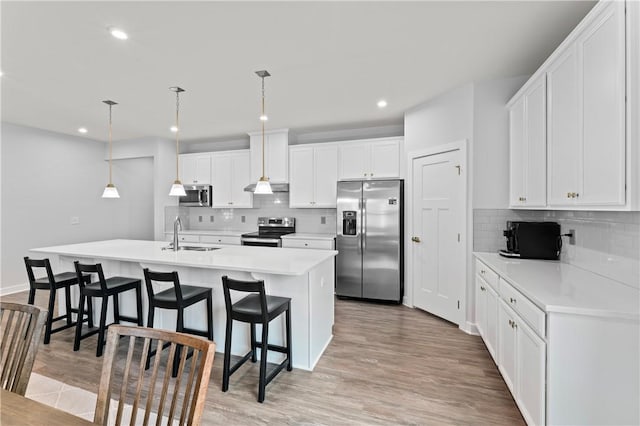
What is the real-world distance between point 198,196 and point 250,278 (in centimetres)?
363

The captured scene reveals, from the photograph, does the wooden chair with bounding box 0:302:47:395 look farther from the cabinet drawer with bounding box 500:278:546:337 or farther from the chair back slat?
the cabinet drawer with bounding box 500:278:546:337

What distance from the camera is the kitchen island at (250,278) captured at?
2.58 meters

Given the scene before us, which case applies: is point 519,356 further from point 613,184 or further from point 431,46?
point 431,46

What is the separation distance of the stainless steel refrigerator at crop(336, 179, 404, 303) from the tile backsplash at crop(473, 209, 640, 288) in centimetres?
151

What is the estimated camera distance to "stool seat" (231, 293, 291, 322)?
2213 mm

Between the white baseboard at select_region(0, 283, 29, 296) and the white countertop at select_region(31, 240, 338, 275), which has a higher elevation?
the white countertop at select_region(31, 240, 338, 275)

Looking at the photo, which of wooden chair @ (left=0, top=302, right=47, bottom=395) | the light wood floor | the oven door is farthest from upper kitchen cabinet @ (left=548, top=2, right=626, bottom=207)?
the oven door

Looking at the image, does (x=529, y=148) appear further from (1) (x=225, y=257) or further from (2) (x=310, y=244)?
(2) (x=310, y=244)

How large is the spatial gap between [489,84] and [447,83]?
42cm

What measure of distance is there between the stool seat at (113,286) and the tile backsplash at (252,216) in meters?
2.92

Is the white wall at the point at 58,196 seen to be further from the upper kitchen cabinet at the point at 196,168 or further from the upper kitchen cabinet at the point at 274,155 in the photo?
the upper kitchen cabinet at the point at 274,155

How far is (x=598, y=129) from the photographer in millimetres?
1740

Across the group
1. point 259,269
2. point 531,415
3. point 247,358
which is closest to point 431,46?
point 259,269

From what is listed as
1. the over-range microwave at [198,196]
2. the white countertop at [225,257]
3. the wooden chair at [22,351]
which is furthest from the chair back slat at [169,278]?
the over-range microwave at [198,196]
